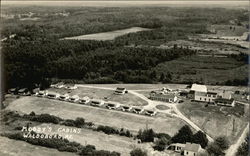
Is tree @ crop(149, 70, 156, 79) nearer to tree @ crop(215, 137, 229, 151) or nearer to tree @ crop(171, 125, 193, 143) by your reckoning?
tree @ crop(171, 125, 193, 143)

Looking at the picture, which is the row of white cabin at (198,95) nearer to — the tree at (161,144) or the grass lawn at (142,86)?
the grass lawn at (142,86)

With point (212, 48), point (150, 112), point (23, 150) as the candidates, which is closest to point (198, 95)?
point (150, 112)

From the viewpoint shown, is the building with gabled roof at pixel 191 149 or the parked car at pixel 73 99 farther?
the parked car at pixel 73 99

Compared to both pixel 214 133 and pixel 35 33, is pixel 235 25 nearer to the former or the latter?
pixel 214 133

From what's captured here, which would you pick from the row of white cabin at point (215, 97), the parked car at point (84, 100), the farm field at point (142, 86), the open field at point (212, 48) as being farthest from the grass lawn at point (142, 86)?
the open field at point (212, 48)

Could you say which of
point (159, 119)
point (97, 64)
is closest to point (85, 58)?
point (97, 64)

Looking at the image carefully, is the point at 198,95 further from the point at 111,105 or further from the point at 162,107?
the point at 111,105
